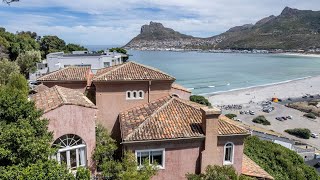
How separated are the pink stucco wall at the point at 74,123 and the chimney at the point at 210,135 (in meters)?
6.65

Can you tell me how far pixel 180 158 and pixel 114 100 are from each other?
6.60m

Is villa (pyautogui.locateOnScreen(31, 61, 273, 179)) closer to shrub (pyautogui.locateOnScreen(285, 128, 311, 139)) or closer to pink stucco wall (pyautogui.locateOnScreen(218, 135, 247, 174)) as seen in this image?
pink stucco wall (pyautogui.locateOnScreen(218, 135, 247, 174))

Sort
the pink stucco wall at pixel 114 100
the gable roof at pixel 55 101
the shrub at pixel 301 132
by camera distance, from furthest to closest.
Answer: the shrub at pixel 301 132
the pink stucco wall at pixel 114 100
the gable roof at pixel 55 101

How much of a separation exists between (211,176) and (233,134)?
4.86 metres

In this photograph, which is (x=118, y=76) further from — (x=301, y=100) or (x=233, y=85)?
(x=233, y=85)

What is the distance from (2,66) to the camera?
4256 cm

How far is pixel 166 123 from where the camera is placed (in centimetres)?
1861

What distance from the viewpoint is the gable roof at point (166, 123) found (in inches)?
695

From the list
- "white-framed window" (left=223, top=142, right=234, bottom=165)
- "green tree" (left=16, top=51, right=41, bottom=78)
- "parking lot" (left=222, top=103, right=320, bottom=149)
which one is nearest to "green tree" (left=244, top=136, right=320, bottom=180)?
"white-framed window" (left=223, top=142, right=234, bottom=165)

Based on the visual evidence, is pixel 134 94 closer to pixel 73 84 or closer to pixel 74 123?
pixel 73 84

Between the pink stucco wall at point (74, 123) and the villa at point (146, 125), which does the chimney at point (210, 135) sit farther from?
the pink stucco wall at point (74, 123)

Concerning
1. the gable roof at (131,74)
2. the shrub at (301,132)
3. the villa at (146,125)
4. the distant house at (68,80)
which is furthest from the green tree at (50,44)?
the villa at (146,125)

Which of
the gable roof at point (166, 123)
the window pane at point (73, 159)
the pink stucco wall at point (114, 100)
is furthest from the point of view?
the pink stucco wall at point (114, 100)

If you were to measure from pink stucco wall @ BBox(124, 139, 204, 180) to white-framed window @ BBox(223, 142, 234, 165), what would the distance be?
181cm
